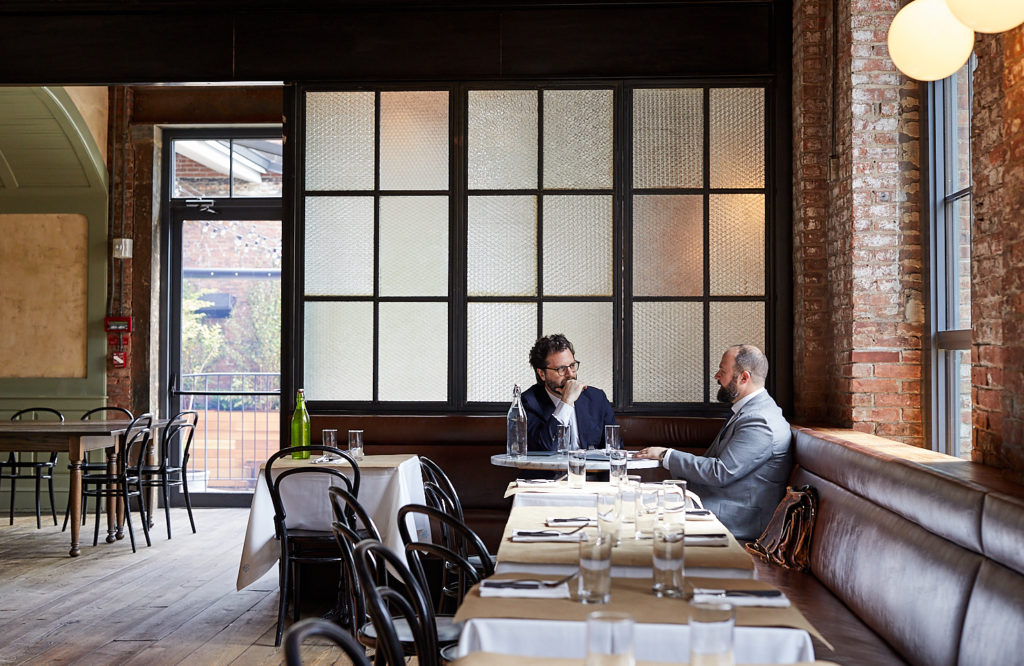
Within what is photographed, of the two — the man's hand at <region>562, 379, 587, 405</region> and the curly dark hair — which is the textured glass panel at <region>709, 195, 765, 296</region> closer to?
the curly dark hair

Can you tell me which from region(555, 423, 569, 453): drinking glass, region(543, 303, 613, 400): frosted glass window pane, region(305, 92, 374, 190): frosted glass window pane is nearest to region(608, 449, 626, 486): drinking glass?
region(555, 423, 569, 453): drinking glass

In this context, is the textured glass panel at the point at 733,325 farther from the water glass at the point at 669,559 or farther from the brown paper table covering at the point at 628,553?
the water glass at the point at 669,559

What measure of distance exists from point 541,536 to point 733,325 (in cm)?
348

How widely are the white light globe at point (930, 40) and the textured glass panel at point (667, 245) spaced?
275 cm

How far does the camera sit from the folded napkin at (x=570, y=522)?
3012mm

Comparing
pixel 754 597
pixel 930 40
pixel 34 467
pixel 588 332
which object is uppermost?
pixel 930 40

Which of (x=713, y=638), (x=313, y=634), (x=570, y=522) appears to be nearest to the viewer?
(x=713, y=638)

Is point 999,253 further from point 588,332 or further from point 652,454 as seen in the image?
point 588,332

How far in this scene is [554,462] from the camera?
4.33 meters

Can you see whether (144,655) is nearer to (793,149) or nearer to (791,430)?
(791,430)

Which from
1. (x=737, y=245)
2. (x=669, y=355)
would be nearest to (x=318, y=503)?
(x=669, y=355)

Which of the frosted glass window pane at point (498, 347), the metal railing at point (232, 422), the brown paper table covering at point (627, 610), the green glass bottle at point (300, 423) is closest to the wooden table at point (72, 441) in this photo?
the metal railing at point (232, 422)

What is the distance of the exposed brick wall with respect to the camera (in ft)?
10.3

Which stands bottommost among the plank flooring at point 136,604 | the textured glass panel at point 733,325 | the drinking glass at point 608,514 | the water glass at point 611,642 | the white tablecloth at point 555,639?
the plank flooring at point 136,604
